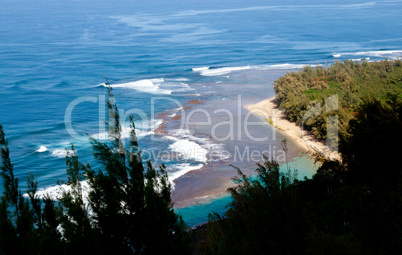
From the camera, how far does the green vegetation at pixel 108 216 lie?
8898 millimetres

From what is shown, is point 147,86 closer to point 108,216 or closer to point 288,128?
point 288,128

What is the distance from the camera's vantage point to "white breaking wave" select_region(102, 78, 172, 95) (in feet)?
160

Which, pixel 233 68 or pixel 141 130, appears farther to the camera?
pixel 233 68

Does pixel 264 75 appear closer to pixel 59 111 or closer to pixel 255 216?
pixel 59 111

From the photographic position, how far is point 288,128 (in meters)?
34.5

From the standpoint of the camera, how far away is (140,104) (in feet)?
144

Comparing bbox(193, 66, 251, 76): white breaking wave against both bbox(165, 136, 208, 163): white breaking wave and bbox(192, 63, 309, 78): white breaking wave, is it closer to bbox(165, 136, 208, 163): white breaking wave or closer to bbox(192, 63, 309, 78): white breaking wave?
bbox(192, 63, 309, 78): white breaking wave

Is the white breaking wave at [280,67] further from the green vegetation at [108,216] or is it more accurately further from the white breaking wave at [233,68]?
the green vegetation at [108,216]

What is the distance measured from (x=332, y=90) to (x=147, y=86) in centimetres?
2390

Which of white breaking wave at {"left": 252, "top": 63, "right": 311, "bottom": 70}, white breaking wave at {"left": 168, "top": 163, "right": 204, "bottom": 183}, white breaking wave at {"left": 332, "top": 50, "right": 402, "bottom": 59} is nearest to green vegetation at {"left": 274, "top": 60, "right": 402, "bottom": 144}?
white breaking wave at {"left": 252, "top": 63, "right": 311, "bottom": 70}

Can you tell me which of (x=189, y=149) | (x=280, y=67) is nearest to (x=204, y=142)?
(x=189, y=149)

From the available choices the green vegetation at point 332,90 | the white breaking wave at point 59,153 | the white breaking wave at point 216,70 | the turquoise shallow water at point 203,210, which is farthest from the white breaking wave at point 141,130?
the white breaking wave at point 216,70

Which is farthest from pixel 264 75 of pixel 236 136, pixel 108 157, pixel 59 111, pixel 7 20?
pixel 7 20

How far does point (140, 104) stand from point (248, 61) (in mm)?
28864
